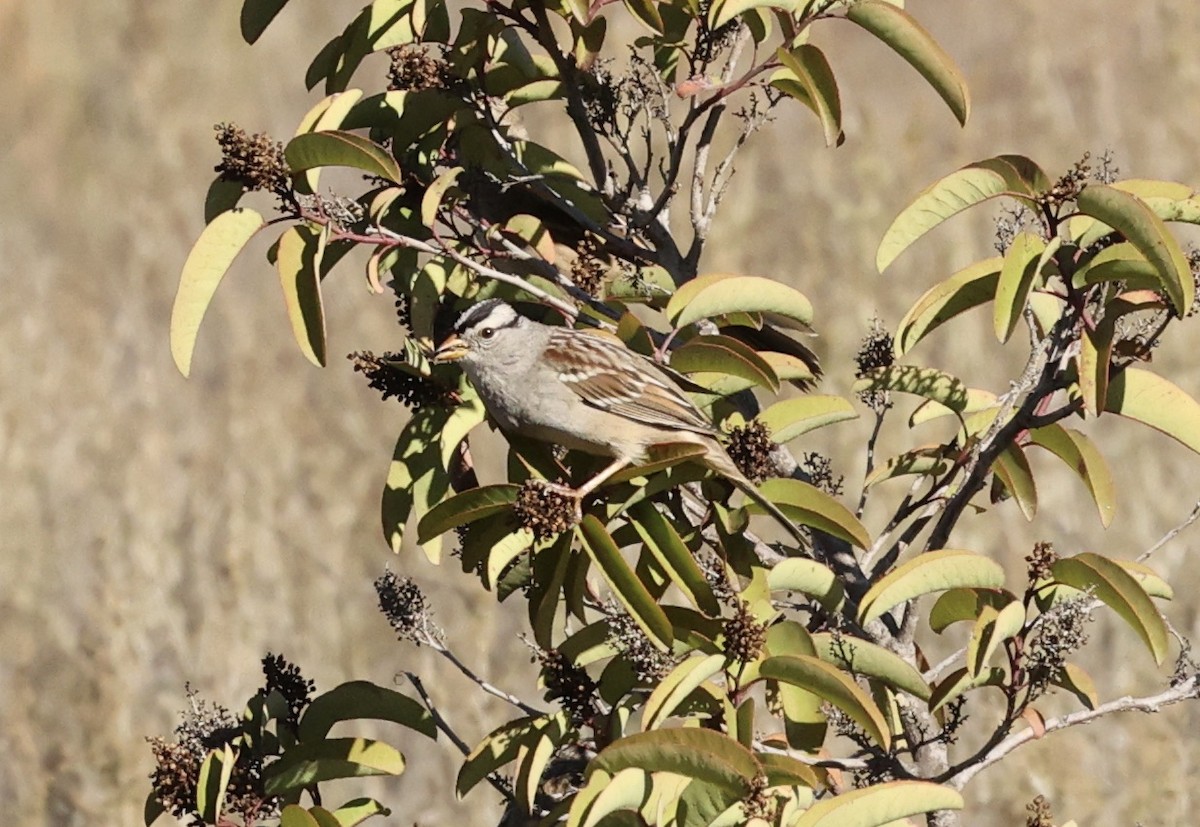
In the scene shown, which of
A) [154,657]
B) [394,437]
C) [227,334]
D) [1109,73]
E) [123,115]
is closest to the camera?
[154,657]

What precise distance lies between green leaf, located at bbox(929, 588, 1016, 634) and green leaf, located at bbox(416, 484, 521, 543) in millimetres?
924

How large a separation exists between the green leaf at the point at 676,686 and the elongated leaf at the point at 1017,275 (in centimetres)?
82

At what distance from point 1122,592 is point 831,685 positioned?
608mm

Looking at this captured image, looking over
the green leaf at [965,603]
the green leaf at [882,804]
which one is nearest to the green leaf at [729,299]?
the green leaf at [965,603]

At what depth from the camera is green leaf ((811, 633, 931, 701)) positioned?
3088 mm

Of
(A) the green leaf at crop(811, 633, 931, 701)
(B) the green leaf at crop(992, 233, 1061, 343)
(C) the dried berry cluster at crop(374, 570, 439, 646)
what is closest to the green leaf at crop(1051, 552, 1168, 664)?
(A) the green leaf at crop(811, 633, 931, 701)

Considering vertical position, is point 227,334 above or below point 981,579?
above

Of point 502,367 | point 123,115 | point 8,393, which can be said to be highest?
point 123,115

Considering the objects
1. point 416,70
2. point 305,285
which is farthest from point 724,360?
point 416,70

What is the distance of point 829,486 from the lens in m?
3.86

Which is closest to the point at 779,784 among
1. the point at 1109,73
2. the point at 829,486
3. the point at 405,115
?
the point at 829,486

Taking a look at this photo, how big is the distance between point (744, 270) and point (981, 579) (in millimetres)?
6562

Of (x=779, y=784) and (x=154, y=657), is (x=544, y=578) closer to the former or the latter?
(x=779, y=784)

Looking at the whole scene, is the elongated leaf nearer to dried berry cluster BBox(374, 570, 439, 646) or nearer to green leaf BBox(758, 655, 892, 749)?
green leaf BBox(758, 655, 892, 749)
